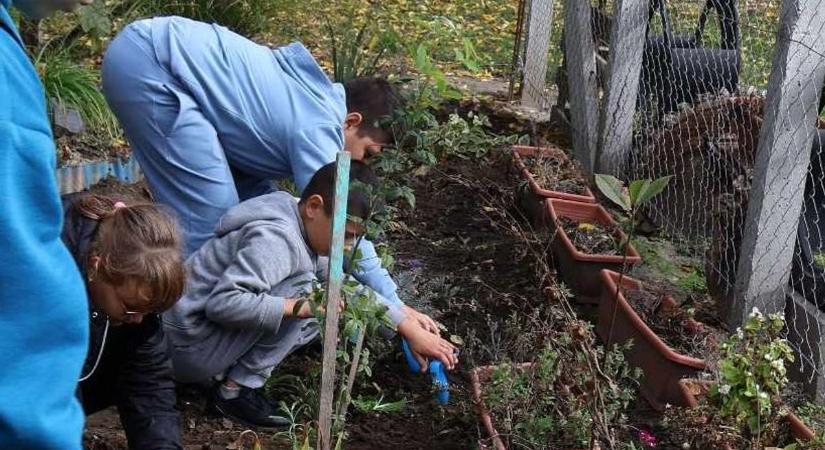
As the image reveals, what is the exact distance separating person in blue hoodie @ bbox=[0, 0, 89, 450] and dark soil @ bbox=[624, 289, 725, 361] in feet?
8.47

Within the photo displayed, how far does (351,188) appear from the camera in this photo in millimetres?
3025

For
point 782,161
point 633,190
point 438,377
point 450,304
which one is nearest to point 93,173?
point 450,304

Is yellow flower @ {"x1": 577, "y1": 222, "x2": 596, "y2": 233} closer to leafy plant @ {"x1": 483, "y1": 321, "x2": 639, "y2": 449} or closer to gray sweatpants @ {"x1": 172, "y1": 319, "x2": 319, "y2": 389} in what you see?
leafy plant @ {"x1": 483, "y1": 321, "x2": 639, "y2": 449}

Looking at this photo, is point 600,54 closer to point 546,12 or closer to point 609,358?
point 546,12

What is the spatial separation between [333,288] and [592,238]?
2.45 metres

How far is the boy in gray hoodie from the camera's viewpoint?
326 centimetres

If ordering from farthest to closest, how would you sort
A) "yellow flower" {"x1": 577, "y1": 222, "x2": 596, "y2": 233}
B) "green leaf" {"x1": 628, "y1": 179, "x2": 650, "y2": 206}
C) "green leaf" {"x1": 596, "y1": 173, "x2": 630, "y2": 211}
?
"yellow flower" {"x1": 577, "y1": 222, "x2": 596, "y2": 233} → "green leaf" {"x1": 596, "y1": 173, "x2": 630, "y2": 211} → "green leaf" {"x1": 628, "y1": 179, "x2": 650, "y2": 206}

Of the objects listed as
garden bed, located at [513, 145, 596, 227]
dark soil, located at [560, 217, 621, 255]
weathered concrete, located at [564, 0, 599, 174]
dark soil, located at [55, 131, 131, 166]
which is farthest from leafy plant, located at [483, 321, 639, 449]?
weathered concrete, located at [564, 0, 599, 174]

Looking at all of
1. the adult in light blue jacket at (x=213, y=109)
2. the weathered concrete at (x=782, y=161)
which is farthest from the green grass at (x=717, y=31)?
the adult in light blue jacket at (x=213, y=109)

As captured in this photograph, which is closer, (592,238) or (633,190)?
(633,190)

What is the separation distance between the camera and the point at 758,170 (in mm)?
4047

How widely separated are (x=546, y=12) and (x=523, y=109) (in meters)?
0.65

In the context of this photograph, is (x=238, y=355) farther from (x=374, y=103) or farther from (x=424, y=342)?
(x=374, y=103)

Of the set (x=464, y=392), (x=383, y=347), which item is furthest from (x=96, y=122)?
(x=464, y=392)
